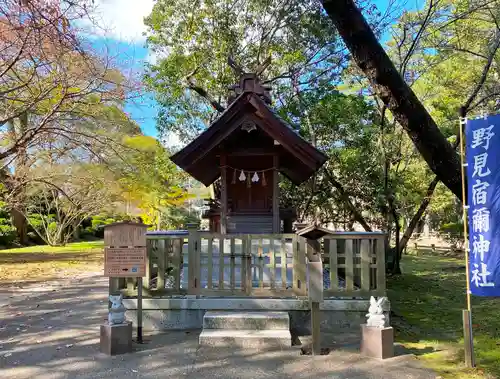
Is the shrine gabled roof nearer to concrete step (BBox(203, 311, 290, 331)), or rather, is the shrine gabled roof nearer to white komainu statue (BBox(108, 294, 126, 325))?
concrete step (BBox(203, 311, 290, 331))

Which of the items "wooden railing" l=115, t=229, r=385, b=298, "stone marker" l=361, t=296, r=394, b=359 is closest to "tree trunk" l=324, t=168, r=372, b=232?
"wooden railing" l=115, t=229, r=385, b=298

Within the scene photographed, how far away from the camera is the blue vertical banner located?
4793mm

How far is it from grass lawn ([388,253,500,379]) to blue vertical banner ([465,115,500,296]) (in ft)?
3.51

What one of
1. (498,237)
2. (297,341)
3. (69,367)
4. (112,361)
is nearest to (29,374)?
(69,367)

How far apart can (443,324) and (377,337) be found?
3227mm

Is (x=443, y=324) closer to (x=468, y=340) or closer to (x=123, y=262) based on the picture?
(x=468, y=340)


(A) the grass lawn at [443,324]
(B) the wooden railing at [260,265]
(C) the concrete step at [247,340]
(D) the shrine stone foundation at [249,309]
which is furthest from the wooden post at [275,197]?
(C) the concrete step at [247,340]

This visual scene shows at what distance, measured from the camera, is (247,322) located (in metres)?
5.98

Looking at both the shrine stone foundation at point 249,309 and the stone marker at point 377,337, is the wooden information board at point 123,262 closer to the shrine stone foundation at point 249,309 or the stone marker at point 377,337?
the shrine stone foundation at point 249,309

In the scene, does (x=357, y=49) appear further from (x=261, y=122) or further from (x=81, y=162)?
(x=81, y=162)

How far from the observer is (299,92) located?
54.6 feet

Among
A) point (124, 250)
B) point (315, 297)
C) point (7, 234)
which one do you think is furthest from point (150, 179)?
point (315, 297)

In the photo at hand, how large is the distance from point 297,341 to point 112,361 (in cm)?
261

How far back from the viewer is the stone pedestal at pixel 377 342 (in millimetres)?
5191
